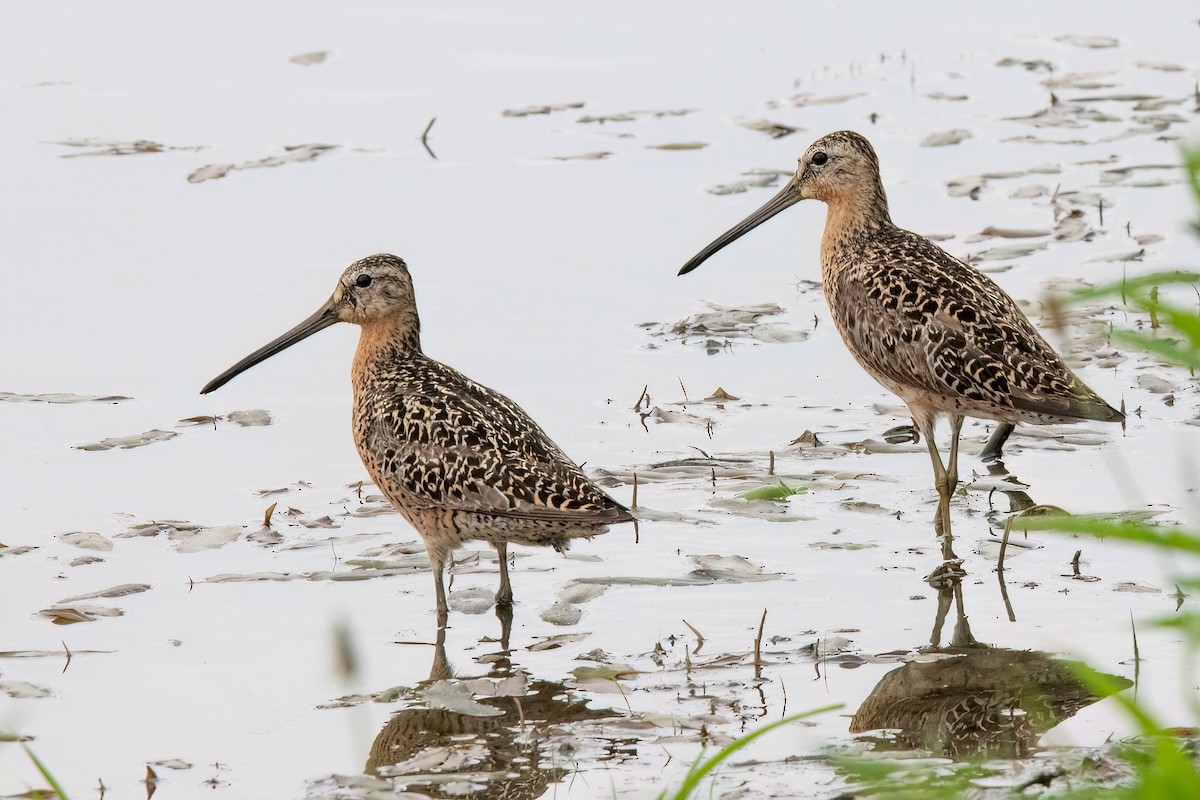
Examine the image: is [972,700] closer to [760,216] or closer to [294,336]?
[294,336]

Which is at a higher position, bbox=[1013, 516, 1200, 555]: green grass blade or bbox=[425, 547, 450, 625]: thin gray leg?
bbox=[1013, 516, 1200, 555]: green grass blade

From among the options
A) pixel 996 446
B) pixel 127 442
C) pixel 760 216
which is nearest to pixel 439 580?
pixel 127 442

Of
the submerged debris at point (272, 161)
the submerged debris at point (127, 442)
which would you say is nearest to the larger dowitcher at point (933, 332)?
the submerged debris at point (127, 442)

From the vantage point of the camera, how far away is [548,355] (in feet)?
31.7

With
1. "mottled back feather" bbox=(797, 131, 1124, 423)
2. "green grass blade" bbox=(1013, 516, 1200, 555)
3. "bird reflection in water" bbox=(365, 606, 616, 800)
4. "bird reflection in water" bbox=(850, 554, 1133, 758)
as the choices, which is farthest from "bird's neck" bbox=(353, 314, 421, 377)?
"green grass blade" bbox=(1013, 516, 1200, 555)

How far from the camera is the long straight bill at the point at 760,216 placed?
29.7 ft

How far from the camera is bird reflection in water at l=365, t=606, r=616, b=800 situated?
516cm

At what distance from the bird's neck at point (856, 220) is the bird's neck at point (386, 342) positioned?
2.14 m

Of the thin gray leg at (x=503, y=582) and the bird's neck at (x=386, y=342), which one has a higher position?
the bird's neck at (x=386, y=342)

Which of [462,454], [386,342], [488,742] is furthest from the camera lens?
[386,342]

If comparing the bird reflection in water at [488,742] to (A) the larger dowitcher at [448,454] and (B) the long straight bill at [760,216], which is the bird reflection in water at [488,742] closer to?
(A) the larger dowitcher at [448,454]

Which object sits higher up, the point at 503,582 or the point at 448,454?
the point at 448,454

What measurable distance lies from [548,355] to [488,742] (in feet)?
14.2

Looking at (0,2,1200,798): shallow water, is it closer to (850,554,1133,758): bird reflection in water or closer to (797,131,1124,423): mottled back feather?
(850,554,1133,758): bird reflection in water
